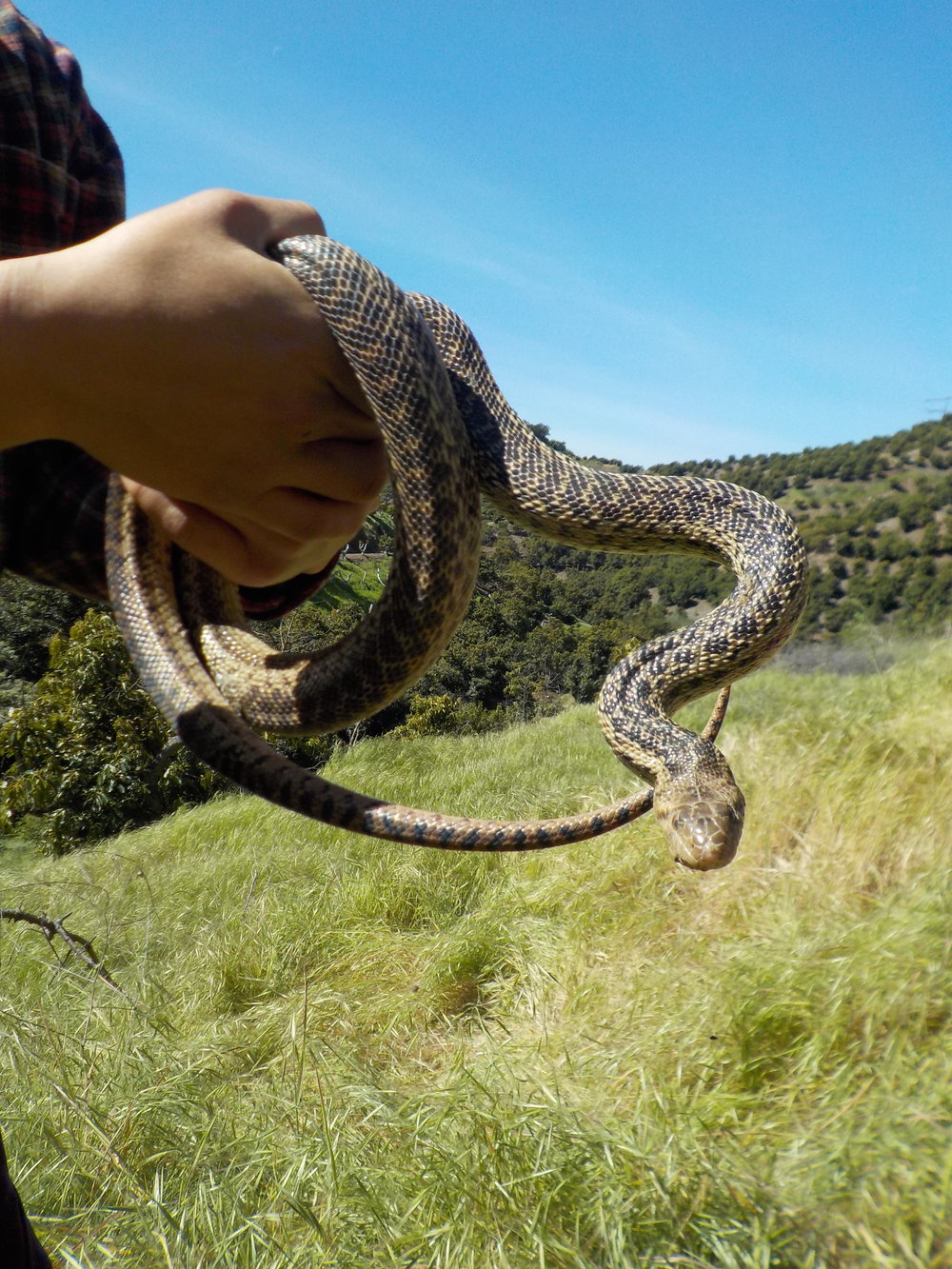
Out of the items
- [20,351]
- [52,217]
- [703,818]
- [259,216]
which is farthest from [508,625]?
[20,351]

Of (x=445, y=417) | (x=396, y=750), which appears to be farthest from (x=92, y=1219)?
(x=396, y=750)

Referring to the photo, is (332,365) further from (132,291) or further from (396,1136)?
(396,1136)

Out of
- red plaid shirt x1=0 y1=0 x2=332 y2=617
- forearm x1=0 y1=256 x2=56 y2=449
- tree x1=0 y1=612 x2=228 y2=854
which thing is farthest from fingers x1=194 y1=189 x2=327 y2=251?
tree x1=0 y1=612 x2=228 y2=854

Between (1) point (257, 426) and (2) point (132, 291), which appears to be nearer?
(2) point (132, 291)

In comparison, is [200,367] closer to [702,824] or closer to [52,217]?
[52,217]

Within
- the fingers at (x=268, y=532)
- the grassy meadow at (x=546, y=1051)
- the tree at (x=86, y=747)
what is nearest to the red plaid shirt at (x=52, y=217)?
the fingers at (x=268, y=532)

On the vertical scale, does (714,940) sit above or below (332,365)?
below

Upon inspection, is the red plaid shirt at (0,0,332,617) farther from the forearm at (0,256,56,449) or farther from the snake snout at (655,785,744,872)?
the snake snout at (655,785,744,872)
